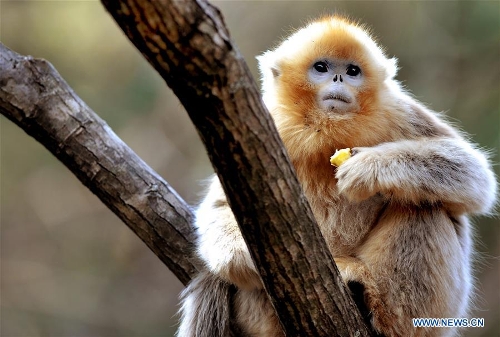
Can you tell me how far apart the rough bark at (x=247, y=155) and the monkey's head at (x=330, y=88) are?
908 mm

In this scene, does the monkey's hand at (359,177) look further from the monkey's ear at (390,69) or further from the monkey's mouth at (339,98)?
the monkey's ear at (390,69)

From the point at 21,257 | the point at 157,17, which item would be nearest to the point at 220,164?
the point at 157,17

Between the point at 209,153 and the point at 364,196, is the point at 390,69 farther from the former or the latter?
the point at 209,153

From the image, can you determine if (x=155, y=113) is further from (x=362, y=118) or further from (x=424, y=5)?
(x=362, y=118)

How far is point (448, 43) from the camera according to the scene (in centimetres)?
813

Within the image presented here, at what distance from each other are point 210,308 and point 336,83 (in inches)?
52.8

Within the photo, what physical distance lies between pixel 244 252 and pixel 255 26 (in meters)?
5.96

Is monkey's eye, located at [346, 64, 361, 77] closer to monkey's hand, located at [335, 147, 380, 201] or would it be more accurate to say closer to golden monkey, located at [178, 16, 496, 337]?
golden monkey, located at [178, 16, 496, 337]

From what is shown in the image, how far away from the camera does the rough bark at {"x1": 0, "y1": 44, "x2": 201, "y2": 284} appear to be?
138 inches

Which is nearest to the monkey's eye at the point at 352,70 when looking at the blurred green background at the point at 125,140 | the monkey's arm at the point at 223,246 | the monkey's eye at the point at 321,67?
the monkey's eye at the point at 321,67

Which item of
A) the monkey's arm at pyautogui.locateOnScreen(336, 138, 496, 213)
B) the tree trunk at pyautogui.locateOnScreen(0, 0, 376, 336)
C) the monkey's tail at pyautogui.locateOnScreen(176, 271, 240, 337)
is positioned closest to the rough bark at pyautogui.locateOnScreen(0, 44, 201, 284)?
the tree trunk at pyautogui.locateOnScreen(0, 0, 376, 336)

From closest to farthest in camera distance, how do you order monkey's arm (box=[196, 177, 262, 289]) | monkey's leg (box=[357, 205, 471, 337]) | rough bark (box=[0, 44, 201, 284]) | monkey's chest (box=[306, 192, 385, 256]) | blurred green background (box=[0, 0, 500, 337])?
monkey's leg (box=[357, 205, 471, 337])
monkey's arm (box=[196, 177, 262, 289])
monkey's chest (box=[306, 192, 385, 256])
rough bark (box=[0, 44, 201, 284])
blurred green background (box=[0, 0, 500, 337])

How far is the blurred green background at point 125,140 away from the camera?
8266 millimetres

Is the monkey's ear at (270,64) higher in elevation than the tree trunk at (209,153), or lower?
higher
